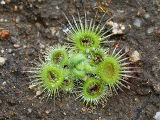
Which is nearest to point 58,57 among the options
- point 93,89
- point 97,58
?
point 97,58

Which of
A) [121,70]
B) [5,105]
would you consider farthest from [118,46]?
[5,105]

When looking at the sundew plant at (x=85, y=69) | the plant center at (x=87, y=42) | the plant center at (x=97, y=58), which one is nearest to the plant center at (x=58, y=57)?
the sundew plant at (x=85, y=69)

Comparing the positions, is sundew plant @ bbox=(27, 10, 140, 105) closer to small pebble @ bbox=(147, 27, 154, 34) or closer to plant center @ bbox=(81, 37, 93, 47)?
plant center @ bbox=(81, 37, 93, 47)

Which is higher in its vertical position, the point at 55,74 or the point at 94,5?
the point at 94,5

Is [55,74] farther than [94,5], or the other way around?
[94,5]

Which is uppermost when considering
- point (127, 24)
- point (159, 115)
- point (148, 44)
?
point (127, 24)

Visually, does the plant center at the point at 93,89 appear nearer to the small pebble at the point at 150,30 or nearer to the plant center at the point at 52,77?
the plant center at the point at 52,77

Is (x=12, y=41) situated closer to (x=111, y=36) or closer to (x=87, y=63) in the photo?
(x=87, y=63)
